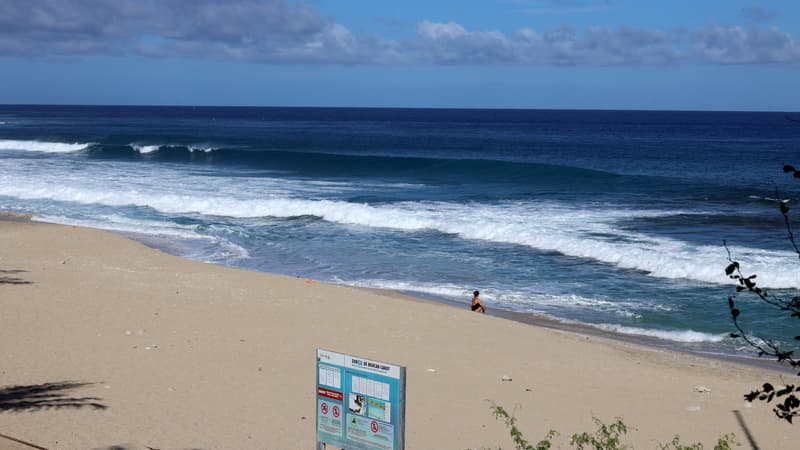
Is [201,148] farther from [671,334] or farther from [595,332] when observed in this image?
[671,334]

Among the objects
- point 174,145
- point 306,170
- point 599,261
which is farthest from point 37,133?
point 599,261

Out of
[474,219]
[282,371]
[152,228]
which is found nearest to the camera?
[282,371]

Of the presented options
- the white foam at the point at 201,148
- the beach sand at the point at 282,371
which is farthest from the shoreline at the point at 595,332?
the white foam at the point at 201,148

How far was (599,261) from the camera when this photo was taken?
1980 cm

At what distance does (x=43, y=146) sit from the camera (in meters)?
54.7

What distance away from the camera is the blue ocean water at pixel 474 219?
648 inches

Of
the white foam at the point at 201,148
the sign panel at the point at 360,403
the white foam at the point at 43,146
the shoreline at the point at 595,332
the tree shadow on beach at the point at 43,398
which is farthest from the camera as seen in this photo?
the white foam at the point at 43,146

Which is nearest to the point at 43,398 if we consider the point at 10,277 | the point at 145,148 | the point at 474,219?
the point at 10,277

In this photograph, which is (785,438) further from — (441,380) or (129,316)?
(129,316)

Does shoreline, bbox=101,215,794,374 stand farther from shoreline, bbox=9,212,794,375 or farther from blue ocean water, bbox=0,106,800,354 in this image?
blue ocean water, bbox=0,106,800,354

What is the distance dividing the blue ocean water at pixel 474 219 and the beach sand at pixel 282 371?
2238 mm

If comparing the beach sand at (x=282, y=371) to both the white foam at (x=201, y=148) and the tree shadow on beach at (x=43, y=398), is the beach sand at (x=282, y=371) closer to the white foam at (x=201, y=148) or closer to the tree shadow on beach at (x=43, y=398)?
the tree shadow on beach at (x=43, y=398)

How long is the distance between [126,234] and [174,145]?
3487 centimetres

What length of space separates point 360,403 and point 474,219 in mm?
20351
